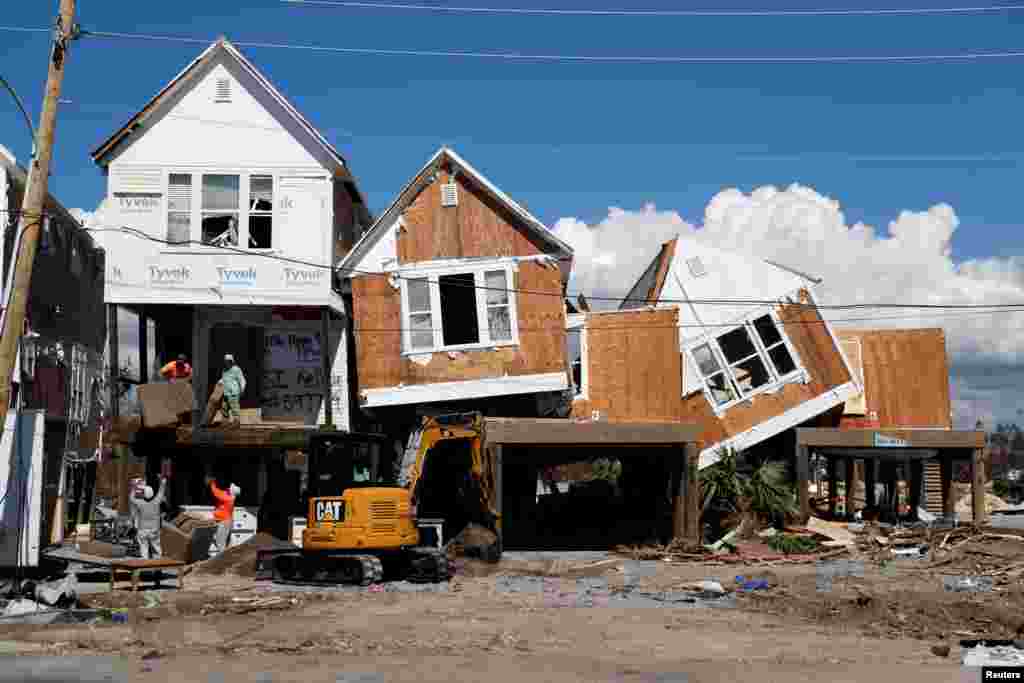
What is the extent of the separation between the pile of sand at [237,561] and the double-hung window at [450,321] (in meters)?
6.97

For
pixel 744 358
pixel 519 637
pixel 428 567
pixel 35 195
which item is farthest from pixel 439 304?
pixel 519 637

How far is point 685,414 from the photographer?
30.7 meters

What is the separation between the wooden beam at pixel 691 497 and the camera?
26.8 meters

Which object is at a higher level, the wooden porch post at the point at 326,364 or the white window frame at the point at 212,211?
the white window frame at the point at 212,211

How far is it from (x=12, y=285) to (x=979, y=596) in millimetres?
15605

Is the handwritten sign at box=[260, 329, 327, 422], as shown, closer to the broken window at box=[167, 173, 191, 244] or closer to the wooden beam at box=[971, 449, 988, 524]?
the broken window at box=[167, 173, 191, 244]

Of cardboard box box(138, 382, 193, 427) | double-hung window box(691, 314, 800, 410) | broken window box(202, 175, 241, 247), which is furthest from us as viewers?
double-hung window box(691, 314, 800, 410)

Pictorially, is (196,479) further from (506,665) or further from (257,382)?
(506,665)

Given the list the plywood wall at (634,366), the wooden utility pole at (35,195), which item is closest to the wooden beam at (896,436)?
the plywood wall at (634,366)

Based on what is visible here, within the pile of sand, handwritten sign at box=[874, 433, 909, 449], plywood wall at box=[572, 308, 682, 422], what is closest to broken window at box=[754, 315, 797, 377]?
plywood wall at box=[572, 308, 682, 422]

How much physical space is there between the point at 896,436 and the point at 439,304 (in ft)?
41.2

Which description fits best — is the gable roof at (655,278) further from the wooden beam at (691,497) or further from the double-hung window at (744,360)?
the wooden beam at (691,497)

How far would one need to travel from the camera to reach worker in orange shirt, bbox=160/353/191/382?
2812 centimetres

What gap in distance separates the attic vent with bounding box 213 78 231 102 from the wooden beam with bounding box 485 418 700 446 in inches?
403
